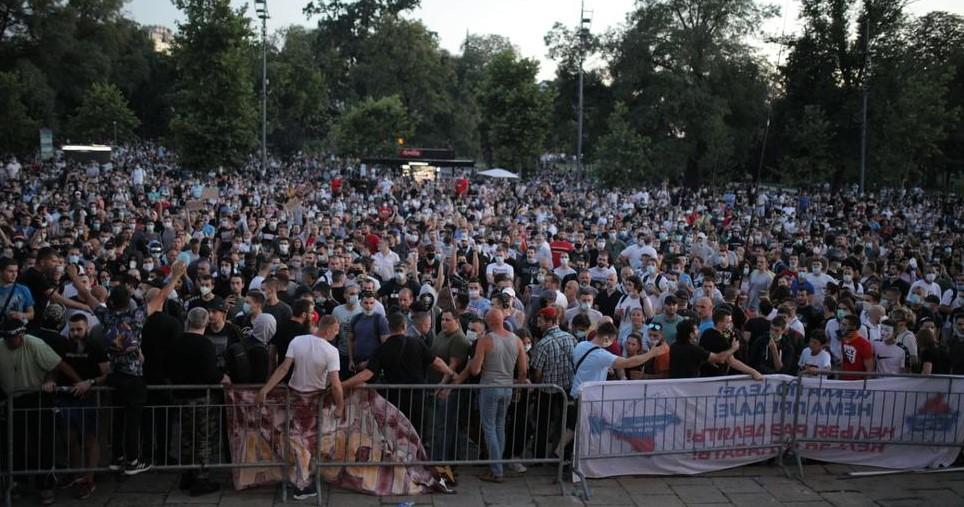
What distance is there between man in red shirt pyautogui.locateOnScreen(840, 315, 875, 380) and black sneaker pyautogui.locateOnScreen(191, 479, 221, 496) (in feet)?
20.4

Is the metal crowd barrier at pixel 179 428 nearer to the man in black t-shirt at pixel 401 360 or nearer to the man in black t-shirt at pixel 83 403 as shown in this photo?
the man in black t-shirt at pixel 83 403

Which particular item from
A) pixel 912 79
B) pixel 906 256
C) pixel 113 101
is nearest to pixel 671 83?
A: pixel 912 79

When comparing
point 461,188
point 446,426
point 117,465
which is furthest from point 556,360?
point 461,188

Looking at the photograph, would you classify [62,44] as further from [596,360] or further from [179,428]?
[596,360]

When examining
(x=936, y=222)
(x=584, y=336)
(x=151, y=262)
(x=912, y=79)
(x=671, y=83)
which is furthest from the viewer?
(x=671, y=83)

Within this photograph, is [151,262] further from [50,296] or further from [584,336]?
[584,336]

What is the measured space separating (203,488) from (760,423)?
519cm

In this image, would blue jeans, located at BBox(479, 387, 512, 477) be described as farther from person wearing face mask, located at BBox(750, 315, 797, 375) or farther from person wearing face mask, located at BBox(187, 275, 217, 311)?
person wearing face mask, located at BBox(187, 275, 217, 311)

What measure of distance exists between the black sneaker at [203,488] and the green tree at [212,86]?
24.5 meters

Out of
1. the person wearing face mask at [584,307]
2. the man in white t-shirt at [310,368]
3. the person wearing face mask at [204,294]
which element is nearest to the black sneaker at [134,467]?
the man in white t-shirt at [310,368]

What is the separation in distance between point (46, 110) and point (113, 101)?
3.89 m

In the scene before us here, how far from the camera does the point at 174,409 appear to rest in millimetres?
6758

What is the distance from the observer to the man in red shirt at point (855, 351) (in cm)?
797

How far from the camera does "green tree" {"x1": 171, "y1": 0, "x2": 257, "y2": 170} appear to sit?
27891 mm
